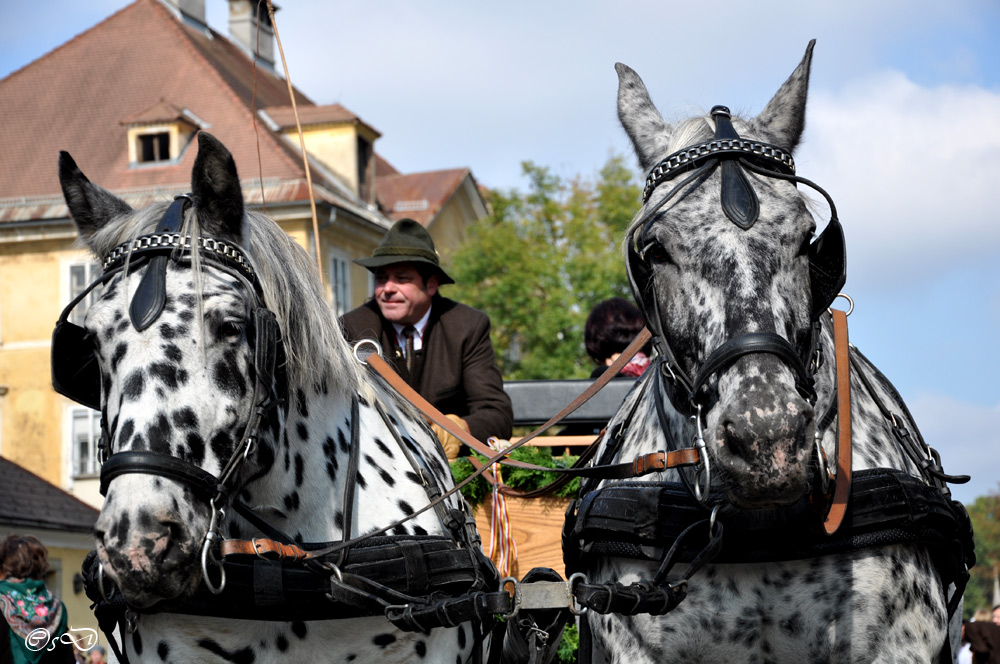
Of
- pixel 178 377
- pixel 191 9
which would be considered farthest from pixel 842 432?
pixel 191 9

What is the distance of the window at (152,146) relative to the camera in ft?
87.8

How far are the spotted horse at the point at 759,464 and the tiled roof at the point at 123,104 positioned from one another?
2299 cm

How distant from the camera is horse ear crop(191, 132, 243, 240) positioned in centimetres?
314

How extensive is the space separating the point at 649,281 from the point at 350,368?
1.00 meters

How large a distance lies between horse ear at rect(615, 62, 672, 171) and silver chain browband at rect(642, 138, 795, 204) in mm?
163

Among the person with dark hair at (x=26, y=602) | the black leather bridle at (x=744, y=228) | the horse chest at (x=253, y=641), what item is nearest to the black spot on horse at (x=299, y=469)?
the horse chest at (x=253, y=641)

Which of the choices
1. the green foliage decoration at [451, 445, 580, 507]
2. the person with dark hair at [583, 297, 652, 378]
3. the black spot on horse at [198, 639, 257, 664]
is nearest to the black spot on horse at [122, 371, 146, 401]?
the black spot on horse at [198, 639, 257, 664]

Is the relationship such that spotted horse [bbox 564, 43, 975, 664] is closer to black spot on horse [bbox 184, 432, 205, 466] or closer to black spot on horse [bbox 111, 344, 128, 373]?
black spot on horse [bbox 184, 432, 205, 466]

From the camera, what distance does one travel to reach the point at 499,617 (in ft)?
12.7

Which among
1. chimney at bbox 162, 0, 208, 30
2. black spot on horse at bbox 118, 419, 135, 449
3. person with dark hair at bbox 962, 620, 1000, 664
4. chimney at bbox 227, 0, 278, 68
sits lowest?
person with dark hair at bbox 962, 620, 1000, 664

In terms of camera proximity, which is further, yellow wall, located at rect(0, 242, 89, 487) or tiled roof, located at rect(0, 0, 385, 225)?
tiled roof, located at rect(0, 0, 385, 225)

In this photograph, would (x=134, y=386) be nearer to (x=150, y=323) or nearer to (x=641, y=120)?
(x=150, y=323)

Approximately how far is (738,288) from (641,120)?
2.91 feet

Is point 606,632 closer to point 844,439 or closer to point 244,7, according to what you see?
point 844,439
